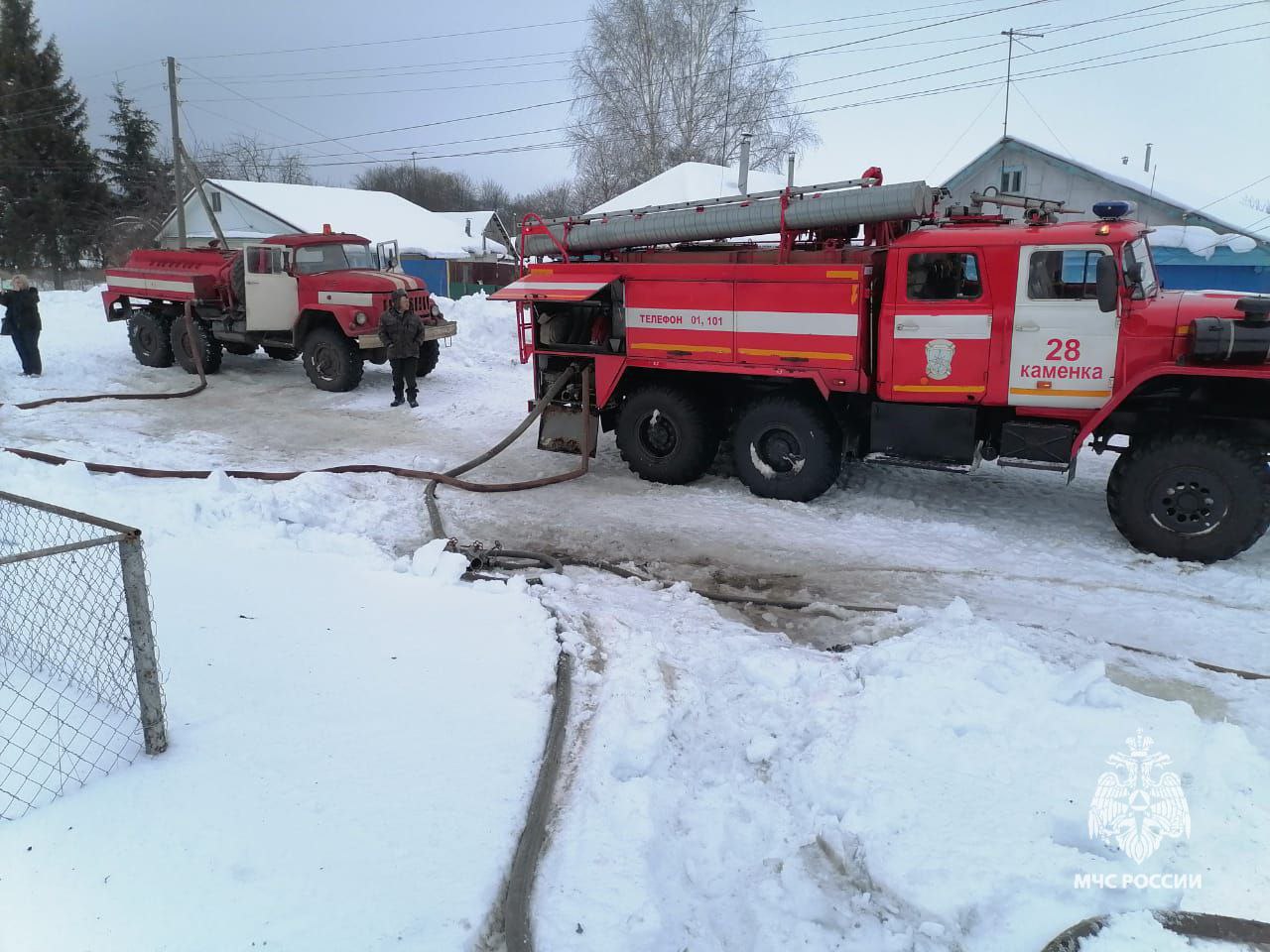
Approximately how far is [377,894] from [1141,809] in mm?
2837

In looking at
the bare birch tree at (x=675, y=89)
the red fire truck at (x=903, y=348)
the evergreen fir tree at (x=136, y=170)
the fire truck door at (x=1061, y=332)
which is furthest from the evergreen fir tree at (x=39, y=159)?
the fire truck door at (x=1061, y=332)

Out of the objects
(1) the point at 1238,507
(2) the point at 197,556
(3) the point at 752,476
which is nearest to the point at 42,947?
(2) the point at 197,556

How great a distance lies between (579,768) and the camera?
366cm

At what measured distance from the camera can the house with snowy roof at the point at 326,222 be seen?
1357 inches

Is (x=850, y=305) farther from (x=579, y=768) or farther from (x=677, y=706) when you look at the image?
(x=579, y=768)

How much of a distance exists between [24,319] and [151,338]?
8.23ft

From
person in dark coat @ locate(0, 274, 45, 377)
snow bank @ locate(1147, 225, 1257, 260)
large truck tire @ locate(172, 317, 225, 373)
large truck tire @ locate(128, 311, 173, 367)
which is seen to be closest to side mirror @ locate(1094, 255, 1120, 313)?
large truck tire @ locate(172, 317, 225, 373)

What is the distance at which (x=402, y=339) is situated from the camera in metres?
12.0

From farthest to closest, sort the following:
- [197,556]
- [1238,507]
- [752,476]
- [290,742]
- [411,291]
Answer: [411,291], [752,476], [1238,507], [197,556], [290,742]

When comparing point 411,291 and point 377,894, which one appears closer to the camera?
point 377,894

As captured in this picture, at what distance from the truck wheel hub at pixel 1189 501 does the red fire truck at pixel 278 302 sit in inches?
416

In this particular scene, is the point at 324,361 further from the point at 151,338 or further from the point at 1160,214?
the point at 1160,214
